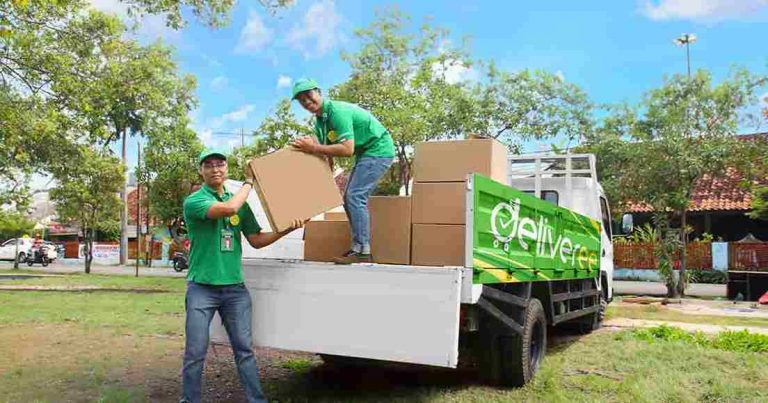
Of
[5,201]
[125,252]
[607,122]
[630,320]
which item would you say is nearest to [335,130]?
[630,320]

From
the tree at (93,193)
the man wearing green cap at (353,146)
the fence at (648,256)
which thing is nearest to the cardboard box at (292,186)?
the man wearing green cap at (353,146)

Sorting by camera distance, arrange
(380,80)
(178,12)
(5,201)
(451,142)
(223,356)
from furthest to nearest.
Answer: (5,201), (380,80), (178,12), (223,356), (451,142)

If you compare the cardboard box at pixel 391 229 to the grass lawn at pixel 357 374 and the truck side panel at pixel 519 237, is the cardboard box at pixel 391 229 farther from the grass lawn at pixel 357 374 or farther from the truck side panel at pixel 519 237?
the grass lawn at pixel 357 374

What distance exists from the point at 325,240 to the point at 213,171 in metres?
1.11

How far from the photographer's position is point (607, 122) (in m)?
17.7

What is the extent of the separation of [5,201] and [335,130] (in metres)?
22.3

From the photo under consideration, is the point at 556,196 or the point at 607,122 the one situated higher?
the point at 607,122

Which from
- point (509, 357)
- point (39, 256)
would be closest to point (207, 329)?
point (509, 357)

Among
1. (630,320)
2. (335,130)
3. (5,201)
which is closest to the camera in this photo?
(335,130)

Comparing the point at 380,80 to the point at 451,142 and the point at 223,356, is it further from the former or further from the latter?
the point at 451,142

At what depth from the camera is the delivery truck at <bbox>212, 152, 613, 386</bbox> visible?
13.2 feet

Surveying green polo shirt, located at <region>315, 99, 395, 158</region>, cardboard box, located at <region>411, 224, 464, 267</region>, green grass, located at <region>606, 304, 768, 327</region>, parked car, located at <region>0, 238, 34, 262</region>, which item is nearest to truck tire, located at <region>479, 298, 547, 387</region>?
cardboard box, located at <region>411, 224, 464, 267</region>

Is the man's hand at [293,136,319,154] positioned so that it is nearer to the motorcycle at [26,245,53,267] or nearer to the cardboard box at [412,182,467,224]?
the cardboard box at [412,182,467,224]

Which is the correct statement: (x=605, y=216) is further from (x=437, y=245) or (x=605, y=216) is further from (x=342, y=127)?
(x=342, y=127)
